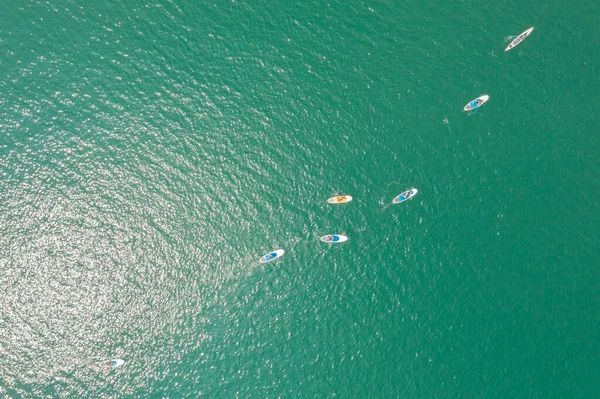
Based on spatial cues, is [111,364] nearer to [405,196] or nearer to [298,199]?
[298,199]

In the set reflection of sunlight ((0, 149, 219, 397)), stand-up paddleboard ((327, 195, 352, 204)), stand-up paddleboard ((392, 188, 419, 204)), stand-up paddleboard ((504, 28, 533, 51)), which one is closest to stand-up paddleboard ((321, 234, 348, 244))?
stand-up paddleboard ((327, 195, 352, 204))

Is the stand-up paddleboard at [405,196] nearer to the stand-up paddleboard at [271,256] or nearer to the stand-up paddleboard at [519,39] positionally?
the stand-up paddleboard at [271,256]

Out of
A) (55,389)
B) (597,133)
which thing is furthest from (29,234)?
(597,133)

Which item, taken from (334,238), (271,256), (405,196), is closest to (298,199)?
(334,238)

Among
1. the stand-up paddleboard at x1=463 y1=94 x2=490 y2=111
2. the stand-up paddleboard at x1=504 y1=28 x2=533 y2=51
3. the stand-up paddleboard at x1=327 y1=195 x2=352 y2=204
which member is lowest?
the stand-up paddleboard at x1=327 y1=195 x2=352 y2=204

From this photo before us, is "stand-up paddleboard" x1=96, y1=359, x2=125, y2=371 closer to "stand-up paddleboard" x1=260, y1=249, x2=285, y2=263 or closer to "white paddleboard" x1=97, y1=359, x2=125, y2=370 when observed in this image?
"white paddleboard" x1=97, y1=359, x2=125, y2=370

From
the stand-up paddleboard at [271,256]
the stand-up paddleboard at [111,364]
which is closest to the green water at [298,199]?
the stand-up paddleboard at [111,364]

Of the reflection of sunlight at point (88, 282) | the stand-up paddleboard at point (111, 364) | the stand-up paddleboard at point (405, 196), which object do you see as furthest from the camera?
the stand-up paddleboard at point (405, 196)
